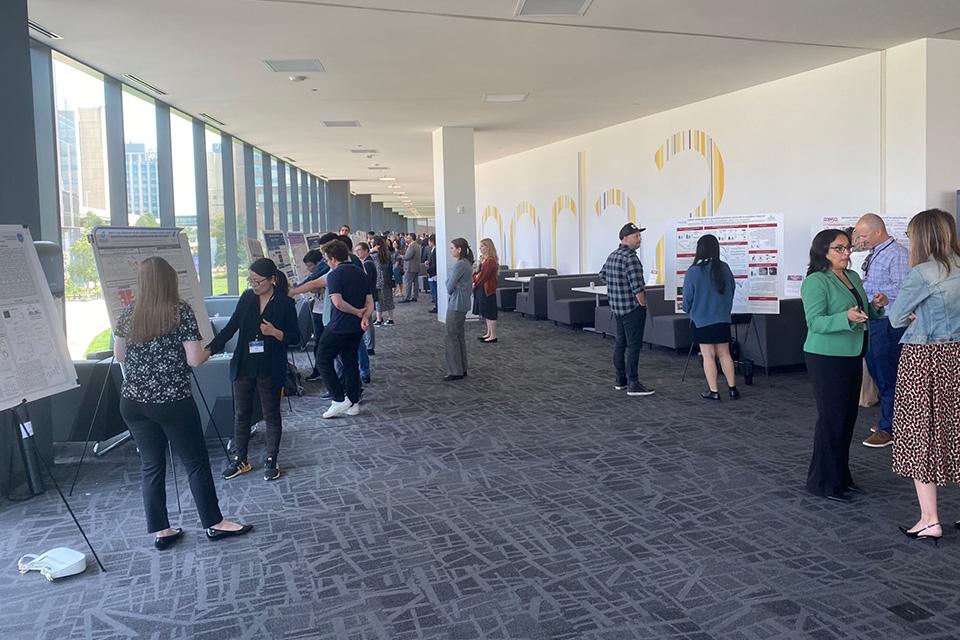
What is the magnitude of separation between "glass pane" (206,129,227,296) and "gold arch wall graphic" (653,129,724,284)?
753 cm

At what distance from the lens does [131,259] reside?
15.9ft

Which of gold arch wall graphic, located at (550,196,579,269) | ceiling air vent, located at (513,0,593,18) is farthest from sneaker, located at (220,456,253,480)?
gold arch wall graphic, located at (550,196,579,269)

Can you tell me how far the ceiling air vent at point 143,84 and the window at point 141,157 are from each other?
23 cm

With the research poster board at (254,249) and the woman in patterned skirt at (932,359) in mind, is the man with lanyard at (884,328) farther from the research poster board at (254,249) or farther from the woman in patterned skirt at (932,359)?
the research poster board at (254,249)

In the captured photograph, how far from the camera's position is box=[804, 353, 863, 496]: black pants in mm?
4176

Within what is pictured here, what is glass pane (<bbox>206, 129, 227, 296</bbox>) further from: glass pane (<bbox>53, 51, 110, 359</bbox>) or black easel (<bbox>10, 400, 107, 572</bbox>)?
black easel (<bbox>10, 400, 107, 572</bbox>)

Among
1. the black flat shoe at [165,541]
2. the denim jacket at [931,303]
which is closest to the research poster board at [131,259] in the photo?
the black flat shoe at [165,541]

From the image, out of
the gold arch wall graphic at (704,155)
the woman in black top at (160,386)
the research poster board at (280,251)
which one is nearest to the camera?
the woman in black top at (160,386)

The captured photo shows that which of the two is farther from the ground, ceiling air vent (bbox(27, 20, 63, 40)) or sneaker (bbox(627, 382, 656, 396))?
ceiling air vent (bbox(27, 20, 63, 40))

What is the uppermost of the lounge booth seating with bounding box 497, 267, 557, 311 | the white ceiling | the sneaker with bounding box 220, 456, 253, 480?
the white ceiling

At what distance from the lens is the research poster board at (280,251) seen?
32.0ft

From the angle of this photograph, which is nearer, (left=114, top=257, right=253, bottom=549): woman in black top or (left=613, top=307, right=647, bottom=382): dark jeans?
(left=114, top=257, right=253, bottom=549): woman in black top

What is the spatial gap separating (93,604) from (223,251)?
432 inches

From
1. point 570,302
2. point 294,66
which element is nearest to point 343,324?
point 294,66
